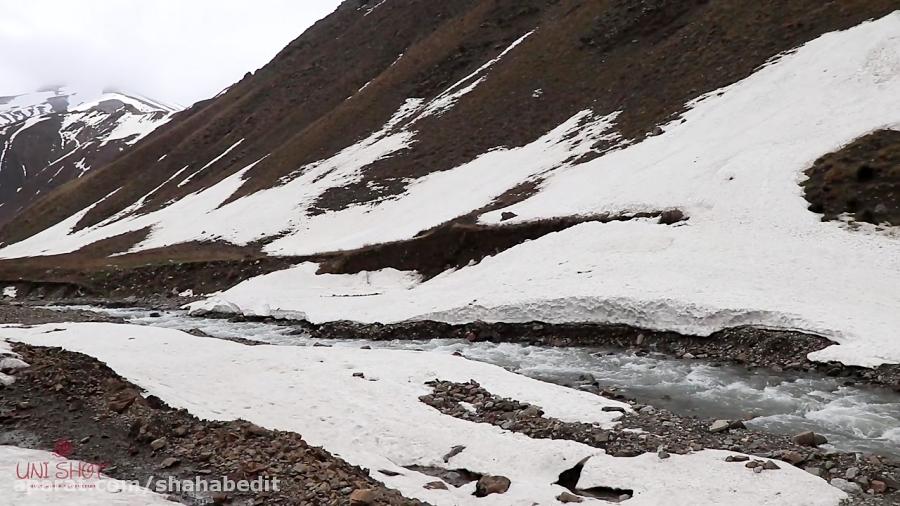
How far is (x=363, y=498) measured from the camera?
8.75 metres

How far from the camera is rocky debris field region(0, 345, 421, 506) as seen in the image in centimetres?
930

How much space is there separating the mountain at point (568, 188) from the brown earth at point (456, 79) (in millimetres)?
274

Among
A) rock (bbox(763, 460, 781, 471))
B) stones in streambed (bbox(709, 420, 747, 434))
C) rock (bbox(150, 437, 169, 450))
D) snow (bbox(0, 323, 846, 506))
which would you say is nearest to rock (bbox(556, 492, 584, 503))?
snow (bbox(0, 323, 846, 506))

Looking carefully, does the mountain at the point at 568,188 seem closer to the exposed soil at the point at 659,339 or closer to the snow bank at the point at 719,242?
the snow bank at the point at 719,242

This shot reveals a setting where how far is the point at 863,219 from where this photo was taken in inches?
812

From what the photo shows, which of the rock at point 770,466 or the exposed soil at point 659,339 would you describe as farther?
the exposed soil at point 659,339

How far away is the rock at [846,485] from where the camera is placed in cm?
904

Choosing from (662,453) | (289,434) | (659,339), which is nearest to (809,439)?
(662,453)

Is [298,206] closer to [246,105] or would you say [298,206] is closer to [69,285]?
[69,285]

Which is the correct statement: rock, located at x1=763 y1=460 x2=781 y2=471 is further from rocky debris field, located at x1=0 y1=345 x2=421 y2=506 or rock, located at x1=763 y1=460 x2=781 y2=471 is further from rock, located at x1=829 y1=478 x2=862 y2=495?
rocky debris field, located at x1=0 y1=345 x2=421 y2=506

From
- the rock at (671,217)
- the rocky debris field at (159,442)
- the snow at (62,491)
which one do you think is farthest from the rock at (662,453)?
the rock at (671,217)

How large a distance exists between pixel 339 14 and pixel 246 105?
73.2 ft

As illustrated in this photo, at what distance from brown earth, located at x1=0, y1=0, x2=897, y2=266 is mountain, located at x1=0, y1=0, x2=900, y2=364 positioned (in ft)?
0.90

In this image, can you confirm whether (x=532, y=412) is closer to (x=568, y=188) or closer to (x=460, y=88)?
(x=568, y=188)
